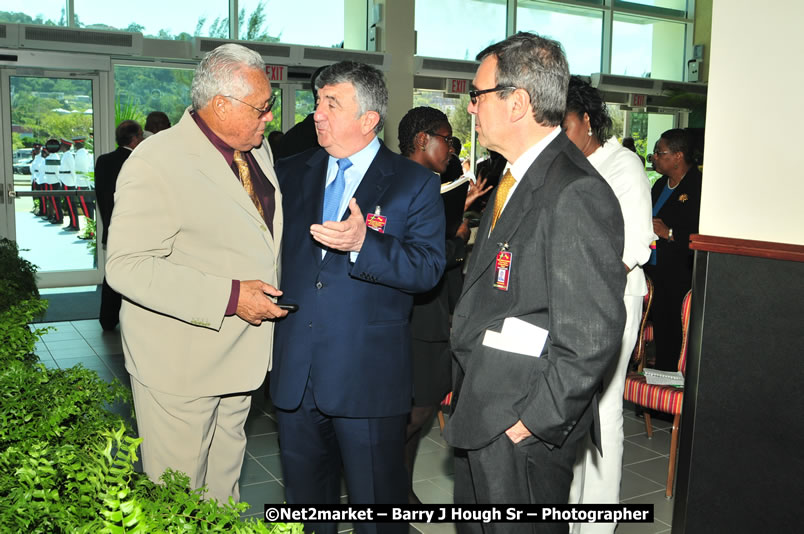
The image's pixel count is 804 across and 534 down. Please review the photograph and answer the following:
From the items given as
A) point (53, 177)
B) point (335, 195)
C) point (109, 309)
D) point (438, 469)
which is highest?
point (335, 195)

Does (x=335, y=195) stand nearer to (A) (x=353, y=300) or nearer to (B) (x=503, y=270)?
(A) (x=353, y=300)

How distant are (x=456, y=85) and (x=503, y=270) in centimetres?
1095

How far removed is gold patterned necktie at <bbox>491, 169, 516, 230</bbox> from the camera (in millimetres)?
1953

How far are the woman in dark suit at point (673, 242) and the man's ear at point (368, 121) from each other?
133 inches

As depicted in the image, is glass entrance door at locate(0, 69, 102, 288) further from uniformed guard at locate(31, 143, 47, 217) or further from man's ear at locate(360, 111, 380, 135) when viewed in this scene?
man's ear at locate(360, 111, 380, 135)

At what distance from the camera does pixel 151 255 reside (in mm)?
2086

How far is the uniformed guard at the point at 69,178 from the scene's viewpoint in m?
9.87

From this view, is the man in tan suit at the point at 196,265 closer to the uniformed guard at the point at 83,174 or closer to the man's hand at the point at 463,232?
the man's hand at the point at 463,232

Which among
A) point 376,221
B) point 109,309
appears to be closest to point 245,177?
point 376,221

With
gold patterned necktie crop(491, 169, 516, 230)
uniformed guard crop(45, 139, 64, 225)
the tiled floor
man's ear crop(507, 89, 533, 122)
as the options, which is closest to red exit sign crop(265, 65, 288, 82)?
uniformed guard crop(45, 139, 64, 225)

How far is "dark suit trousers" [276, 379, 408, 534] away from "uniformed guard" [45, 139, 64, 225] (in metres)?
8.67

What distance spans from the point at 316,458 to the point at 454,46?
11.2 meters

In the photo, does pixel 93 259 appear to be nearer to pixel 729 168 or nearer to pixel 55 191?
pixel 55 191

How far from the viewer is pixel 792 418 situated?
248cm
